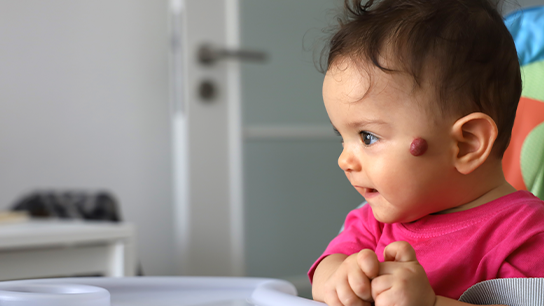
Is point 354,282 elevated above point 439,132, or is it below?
below

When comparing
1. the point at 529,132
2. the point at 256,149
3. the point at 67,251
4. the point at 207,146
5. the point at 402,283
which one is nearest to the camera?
the point at 402,283

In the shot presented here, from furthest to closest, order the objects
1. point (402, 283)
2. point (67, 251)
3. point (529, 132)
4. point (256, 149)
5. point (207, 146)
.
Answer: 1. point (256, 149)
2. point (207, 146)
3. point (67, 251)
4. point (529, 132)
5. point (402, 283)

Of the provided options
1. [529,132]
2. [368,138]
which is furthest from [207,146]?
[368,138]

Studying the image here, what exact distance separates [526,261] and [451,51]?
176 millimetres

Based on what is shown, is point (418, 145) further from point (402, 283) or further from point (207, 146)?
point (207, 146)

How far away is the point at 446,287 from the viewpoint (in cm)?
44

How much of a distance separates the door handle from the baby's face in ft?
4.25

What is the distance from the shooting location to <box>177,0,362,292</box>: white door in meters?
1.71

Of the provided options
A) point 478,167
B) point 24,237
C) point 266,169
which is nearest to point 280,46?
point 266,169

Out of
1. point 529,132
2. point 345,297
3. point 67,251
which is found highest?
point 529,132

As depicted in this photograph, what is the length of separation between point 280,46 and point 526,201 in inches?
59.4

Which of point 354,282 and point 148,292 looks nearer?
point 354,282

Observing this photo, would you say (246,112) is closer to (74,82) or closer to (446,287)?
(74,82)

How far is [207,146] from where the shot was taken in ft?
5.67
